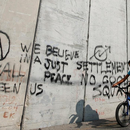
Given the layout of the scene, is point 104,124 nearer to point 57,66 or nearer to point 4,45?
point 57,66

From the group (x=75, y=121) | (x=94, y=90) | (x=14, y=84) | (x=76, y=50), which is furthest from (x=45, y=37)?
(x=75, y=121)

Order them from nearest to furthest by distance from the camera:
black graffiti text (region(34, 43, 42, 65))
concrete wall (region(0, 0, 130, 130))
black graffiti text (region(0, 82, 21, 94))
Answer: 1. black graffiti text (region(0, 82, 21, 94))
2. concrete wall (region(0, 0, 130, 130))
3. black graffiti text (region(34, 43, 42, 65))

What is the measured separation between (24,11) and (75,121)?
3263mm

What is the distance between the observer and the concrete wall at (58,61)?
10.5 feet

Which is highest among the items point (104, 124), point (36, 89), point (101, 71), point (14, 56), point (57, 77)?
point (14, 56)

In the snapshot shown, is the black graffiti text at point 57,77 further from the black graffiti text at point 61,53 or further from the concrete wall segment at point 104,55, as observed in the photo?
the concrete wall segment at point 104,55

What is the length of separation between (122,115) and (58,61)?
88.5 inches

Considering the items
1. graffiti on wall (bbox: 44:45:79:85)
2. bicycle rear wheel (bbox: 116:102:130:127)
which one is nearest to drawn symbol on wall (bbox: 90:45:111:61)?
graffiti on wall (bbox: 44:45:79:85)

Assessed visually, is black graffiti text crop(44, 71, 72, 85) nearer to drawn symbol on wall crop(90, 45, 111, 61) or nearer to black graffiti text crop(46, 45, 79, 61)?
black graffiti text crop(46, 45, 79, 61)

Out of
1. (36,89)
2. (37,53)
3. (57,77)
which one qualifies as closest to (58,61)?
(57,77)

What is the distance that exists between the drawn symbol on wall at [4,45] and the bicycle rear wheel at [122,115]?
3.12 metres

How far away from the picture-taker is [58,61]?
3779mm

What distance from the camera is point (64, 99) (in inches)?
149

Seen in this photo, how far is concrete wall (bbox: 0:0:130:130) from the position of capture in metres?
3.21
